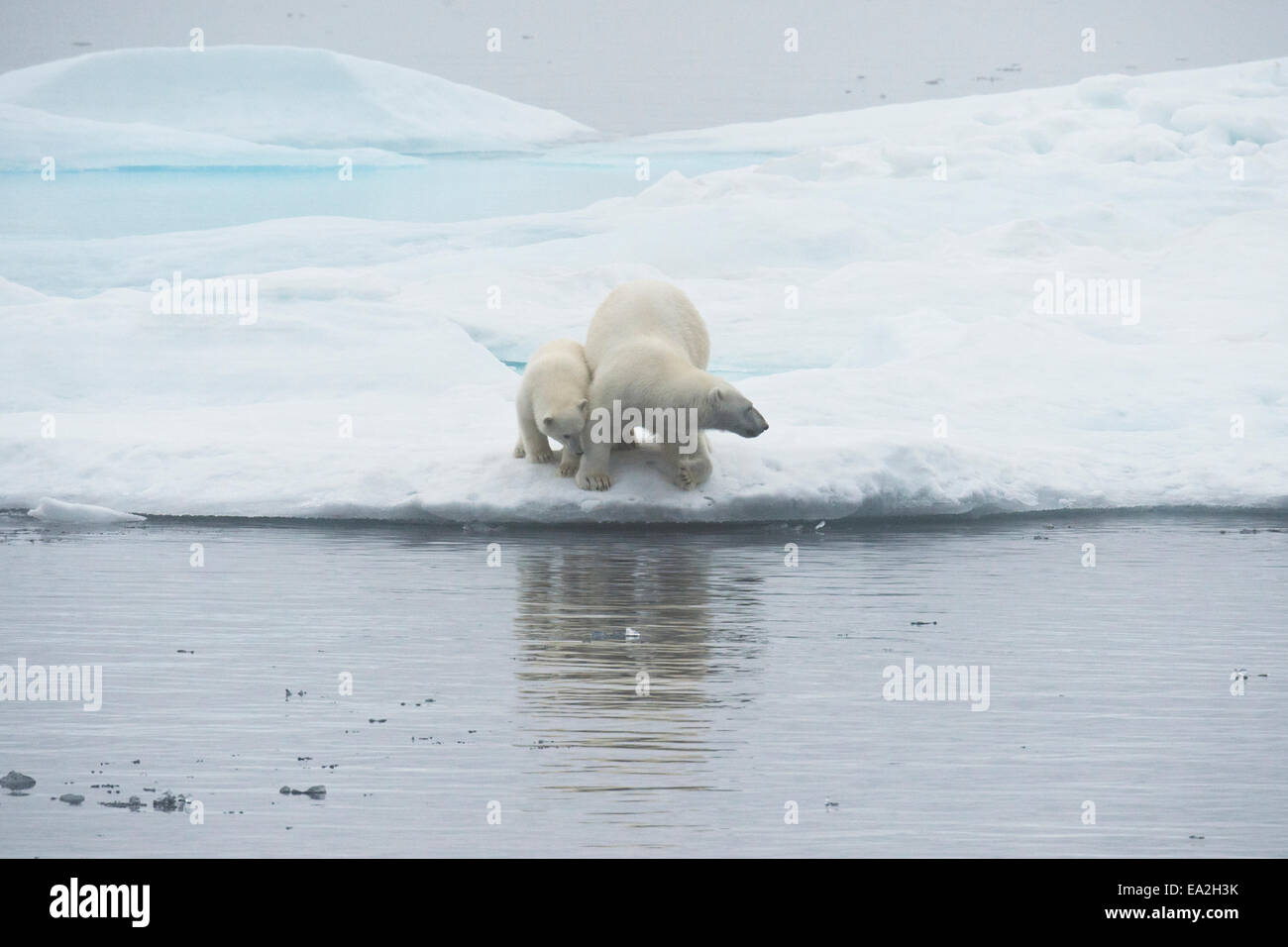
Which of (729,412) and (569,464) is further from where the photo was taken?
(569,464)

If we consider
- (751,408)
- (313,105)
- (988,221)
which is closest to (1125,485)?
(751,408)

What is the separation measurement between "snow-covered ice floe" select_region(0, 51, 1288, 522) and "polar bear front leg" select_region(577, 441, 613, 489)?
0.30 feet

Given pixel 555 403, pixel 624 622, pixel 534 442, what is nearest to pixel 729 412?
pixel 555 403

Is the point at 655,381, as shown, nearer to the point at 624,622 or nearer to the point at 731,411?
the point at 731,411

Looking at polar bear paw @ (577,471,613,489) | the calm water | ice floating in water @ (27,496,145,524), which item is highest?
polar bear paw @ (577,471,613,489)

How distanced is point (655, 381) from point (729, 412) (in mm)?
552

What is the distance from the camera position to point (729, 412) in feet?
37.6

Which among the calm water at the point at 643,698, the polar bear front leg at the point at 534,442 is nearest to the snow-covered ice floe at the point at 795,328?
the polar bear front leg at the point at 534,442

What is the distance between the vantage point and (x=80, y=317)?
19.2 metres

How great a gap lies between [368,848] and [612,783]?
3.39 feet

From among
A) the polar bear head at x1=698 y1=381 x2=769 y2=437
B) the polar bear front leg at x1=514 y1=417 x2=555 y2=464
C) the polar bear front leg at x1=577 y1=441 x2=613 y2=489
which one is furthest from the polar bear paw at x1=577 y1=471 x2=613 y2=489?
the polar bear head at x1=698 y1=381 x2=769 y2=437

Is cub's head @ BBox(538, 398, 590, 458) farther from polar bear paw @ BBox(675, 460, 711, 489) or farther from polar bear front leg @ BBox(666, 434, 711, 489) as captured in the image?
polar bear paw @ BBox(675, 460, 711, 489)

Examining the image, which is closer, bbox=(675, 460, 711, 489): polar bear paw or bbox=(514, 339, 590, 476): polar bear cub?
bbox=(514, 339, 590, 476): polar bear cub

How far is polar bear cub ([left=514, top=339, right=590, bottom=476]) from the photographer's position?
11469 mm
